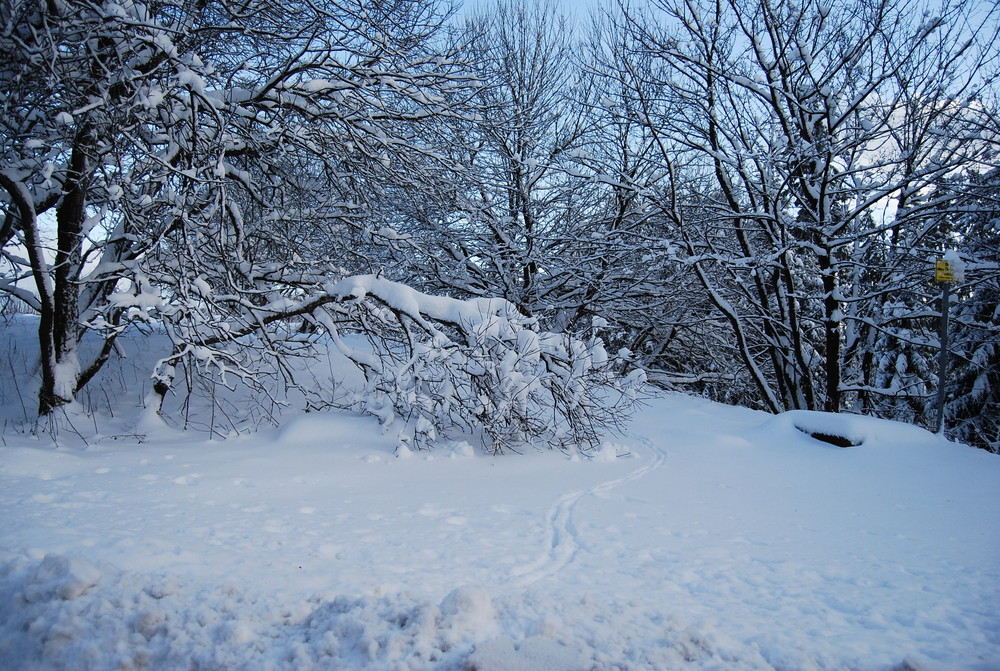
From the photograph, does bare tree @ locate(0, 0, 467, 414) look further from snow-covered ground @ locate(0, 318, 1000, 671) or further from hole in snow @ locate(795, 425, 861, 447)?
hole in snow @ locate(795, 425, 861, 447)

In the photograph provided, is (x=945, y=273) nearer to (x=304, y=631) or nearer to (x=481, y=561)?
(x=481, y=561)

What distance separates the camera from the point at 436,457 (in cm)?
602

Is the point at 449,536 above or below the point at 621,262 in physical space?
below

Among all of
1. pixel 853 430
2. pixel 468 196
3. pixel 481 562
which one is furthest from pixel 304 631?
pixel 468 196

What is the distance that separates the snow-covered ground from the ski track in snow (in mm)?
20

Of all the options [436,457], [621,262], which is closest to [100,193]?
[436,457]

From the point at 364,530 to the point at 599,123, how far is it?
10.8 meters

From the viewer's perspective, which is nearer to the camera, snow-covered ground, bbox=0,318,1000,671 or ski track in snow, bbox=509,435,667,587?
snow-covered ground, bbox=0,318,1000,671

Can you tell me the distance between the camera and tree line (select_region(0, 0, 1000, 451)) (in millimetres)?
6070

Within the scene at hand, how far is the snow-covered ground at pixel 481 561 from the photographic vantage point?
88.2 inches

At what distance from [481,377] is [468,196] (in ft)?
19.5

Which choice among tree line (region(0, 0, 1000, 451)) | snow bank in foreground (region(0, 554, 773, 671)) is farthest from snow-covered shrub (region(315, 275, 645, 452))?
snow bank in foreground (region(0, 554, 773, 671))

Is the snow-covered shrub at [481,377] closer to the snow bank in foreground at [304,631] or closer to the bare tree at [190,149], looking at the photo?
the bare tree at [190,149]

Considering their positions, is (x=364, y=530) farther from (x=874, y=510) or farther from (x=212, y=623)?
(x=874, y=510)
